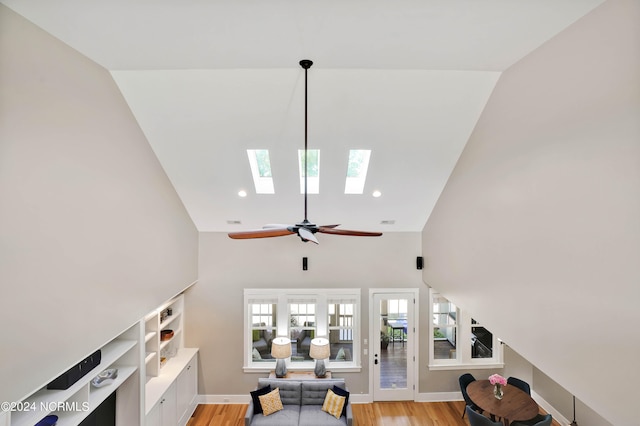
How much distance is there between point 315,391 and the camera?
5289 mm

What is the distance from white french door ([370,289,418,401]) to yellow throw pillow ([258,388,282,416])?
1.92 metres

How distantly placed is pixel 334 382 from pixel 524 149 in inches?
177

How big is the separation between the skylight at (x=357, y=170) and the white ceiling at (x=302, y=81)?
127 millimetres

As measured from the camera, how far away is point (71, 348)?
2.72 meters

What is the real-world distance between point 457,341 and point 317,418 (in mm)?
3041

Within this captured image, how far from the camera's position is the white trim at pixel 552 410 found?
5.36 metres

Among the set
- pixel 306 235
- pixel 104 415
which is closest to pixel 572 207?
pixel 306 235

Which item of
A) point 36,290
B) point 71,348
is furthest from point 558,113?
point 71,348

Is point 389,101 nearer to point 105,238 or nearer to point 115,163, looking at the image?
point 115,163

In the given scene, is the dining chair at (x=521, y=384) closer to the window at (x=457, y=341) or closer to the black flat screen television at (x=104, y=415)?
the window at (x=457, y=341)

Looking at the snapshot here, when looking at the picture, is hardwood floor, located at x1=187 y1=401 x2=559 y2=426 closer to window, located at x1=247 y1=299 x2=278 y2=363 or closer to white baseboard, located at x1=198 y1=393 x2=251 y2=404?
white baseboard, located at x1=198 y1=393 x2=251 y2=404

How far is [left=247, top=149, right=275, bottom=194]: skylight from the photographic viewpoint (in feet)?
14.7

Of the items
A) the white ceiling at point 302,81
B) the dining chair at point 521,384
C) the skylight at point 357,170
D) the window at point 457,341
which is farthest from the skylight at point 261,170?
the dining chair at point 521,384

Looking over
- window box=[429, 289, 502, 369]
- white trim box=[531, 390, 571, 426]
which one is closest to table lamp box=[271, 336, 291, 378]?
window box=[429, 289, 502, 369]
